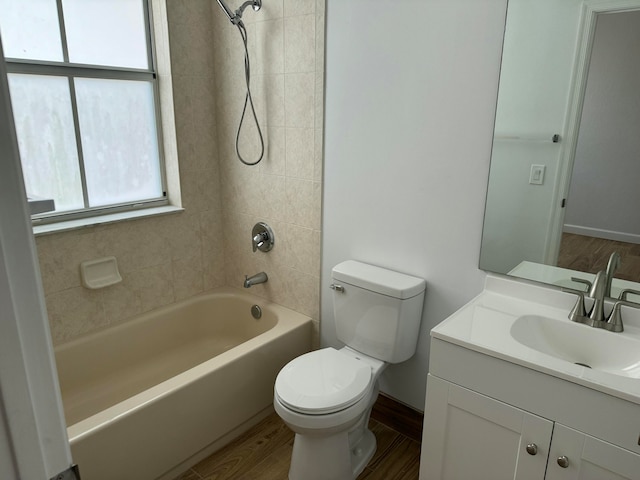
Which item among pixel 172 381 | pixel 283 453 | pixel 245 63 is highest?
pixel 245 63

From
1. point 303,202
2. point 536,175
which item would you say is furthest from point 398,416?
point 536,175

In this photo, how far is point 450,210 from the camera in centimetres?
189

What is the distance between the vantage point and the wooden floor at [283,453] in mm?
1987

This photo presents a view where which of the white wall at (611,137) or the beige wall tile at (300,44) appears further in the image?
the beige wall tile at (300,44)

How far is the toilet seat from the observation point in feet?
5.63

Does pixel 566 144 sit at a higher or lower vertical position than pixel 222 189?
higher

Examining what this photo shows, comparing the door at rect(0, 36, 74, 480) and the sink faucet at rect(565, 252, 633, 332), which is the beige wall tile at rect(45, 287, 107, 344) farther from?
the sink faucet at rect(565, 252, 633, 332)

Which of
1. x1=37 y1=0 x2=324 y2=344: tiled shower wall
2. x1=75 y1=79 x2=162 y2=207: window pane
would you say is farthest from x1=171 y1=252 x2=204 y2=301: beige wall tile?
x1=75 y1=79 x2=162 y2=207: window pane

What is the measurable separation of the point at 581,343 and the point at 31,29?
8.53ft

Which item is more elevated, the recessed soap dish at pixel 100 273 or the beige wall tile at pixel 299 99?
the beige wall tile at pixel 299 99

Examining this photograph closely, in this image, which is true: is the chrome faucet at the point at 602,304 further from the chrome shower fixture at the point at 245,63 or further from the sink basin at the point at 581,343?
the chrome shower fixture at the point at 245,63

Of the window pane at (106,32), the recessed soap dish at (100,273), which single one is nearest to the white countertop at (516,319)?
the recessed soap dish at (100,273)

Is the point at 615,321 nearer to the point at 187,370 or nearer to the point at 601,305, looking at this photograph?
the point at 601,305

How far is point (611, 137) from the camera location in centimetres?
151
